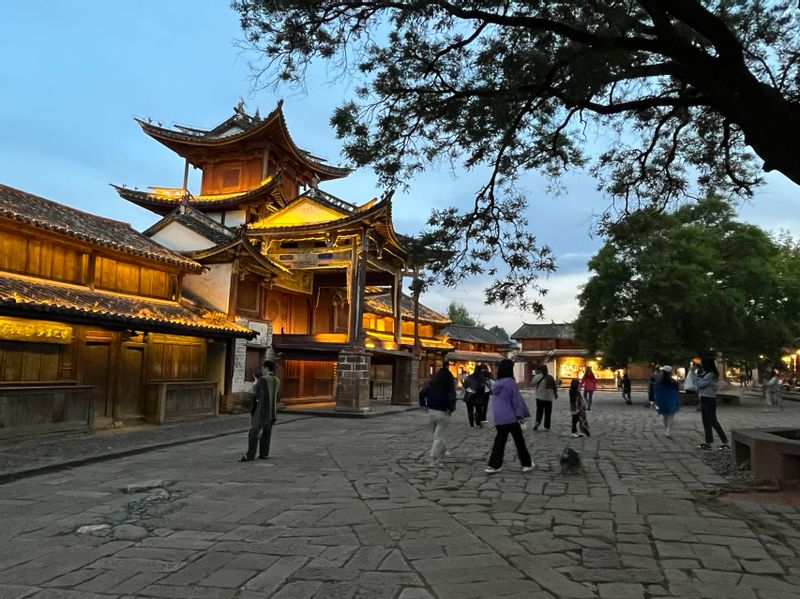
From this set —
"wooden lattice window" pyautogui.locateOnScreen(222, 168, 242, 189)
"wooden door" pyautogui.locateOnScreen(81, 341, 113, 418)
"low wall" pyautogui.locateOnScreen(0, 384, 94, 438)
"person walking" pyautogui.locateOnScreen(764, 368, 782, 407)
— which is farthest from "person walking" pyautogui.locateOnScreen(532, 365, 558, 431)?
"person walking" pyautogui.locateOnScreen(764, 368, 782, 407)

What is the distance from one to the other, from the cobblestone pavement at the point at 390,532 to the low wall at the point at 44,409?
340 centimetres

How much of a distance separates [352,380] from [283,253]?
5.87 meters

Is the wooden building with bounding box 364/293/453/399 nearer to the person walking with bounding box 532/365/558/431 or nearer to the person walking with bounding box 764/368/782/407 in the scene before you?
the person walking with bounding box 532/365/558/431

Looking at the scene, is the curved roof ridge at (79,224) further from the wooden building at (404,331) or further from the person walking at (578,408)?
the person walking at (578,408)

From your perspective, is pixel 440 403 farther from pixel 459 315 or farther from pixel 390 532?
pixel 459 315

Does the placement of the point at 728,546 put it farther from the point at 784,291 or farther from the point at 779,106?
the point at 784,291

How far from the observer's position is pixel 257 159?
23.6 metres

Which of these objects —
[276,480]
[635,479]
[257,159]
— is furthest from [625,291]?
[276,480]

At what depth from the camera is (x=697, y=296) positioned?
2377 centimetres

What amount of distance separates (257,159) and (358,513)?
20301mm

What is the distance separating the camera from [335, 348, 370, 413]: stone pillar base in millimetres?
18688

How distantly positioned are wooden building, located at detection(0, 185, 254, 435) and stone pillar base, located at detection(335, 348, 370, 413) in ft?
11.2

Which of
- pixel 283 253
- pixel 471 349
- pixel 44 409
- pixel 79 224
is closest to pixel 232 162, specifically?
pixel 283 253

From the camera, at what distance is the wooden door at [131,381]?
47.4 feet
